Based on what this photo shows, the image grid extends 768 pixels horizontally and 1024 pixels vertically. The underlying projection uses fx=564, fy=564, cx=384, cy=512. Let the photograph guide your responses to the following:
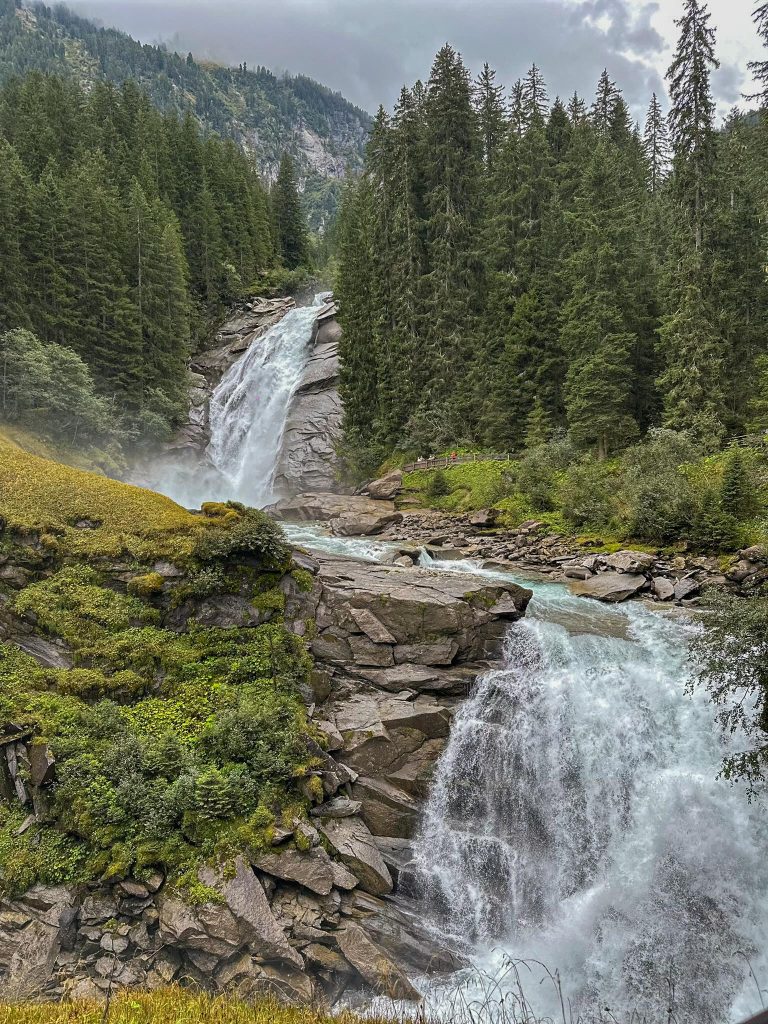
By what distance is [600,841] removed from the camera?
9.88 metres

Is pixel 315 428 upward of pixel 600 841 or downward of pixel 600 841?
upward

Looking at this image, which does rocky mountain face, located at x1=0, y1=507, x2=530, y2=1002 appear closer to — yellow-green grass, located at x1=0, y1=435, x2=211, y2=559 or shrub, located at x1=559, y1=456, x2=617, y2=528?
yellow-green grass, located at x1=0, y1=435, x2=211, y2=559

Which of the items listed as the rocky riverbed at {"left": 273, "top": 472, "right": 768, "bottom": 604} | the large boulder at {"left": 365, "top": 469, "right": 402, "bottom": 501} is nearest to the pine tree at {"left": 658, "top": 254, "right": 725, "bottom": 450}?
the rocky riverbed at {"left": 273, "top": 472, "right": 768, "bottom": 604}

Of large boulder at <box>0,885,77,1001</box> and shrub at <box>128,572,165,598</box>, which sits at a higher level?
shrub at <box>128,572,165,598</box>

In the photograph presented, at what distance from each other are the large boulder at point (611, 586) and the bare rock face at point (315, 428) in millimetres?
23709

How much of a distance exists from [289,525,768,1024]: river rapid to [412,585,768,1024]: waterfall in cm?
2

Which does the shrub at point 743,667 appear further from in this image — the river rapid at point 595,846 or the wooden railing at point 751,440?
the wooden railing at point 751,440

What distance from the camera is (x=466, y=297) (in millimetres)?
38844

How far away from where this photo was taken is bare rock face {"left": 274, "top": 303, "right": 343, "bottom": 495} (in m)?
39.1

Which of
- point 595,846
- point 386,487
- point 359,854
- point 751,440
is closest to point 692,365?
point 751,440

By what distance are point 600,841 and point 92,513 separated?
12.9 meters

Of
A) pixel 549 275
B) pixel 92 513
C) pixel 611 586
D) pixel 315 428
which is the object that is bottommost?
pixel 611 586

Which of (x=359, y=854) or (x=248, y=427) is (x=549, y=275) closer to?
(x=248, y=427)

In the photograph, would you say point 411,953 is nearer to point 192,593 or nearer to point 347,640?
point 347,640
